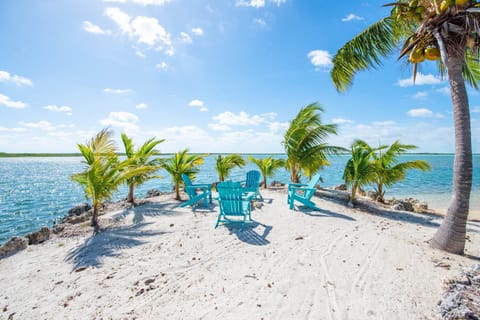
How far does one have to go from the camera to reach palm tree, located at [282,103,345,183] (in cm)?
784

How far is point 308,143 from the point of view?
26.4 ft

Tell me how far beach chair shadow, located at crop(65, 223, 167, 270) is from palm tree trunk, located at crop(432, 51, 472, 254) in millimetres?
5233

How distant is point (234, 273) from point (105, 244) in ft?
8.82

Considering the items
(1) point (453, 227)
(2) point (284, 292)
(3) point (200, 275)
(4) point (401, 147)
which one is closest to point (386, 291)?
(2) point (284, 292)

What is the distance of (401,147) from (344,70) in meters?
3.85

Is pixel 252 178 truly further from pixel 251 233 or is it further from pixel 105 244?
pixel 105 244

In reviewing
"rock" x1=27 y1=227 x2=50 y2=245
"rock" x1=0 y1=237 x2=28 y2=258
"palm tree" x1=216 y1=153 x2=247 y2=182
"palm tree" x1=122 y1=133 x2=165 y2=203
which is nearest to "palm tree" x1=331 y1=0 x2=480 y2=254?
"palm tree" x1=122 y1=133 x2=165 y2=203

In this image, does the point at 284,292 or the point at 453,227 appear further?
the point at 453,227

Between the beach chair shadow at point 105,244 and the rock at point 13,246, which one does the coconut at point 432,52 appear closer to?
the beach chair shadow at point 105,244

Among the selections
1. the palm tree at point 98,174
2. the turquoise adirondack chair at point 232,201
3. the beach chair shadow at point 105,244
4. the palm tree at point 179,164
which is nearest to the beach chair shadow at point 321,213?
the turquoise adirondack chair at point 232,201

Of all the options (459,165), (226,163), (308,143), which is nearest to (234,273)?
(459,165)

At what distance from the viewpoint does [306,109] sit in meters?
9.02

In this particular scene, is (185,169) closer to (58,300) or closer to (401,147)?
(58,300)

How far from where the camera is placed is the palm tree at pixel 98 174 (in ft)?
15.1
